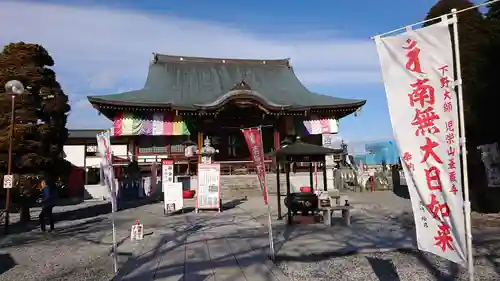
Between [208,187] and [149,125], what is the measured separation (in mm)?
12202

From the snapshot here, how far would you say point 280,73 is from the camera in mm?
31844

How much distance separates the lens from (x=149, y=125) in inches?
985

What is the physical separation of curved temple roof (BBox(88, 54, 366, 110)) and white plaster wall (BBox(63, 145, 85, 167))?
10.3 meters

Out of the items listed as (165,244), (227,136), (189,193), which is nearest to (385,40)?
(165,244)

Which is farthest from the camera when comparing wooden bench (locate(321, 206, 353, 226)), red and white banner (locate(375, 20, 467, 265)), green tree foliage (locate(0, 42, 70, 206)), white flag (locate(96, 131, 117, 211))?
green tree foliage (locate(0, 42, 70, 206))

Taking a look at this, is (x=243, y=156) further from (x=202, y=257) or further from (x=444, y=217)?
(x=444, y=217)

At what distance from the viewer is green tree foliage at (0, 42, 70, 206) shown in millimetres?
12789

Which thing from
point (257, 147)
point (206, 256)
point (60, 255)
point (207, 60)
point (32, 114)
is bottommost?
point (60, 255)

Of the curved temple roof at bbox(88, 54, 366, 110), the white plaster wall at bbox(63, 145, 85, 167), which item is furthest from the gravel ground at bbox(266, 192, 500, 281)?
the white plaster wall at bbox(63, 145, 85, 167)

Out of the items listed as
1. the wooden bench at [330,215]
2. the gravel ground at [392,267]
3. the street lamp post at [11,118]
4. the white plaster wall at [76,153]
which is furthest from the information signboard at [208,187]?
the white plaster wall at [76,153]

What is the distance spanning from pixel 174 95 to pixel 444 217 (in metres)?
24.6

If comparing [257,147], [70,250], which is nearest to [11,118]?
[70,250]

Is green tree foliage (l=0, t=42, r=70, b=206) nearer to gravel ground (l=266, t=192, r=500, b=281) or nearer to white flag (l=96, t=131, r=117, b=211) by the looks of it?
white flag (l=96, t=131, r=117, b=211)

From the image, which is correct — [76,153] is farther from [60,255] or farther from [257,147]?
[257,147]
